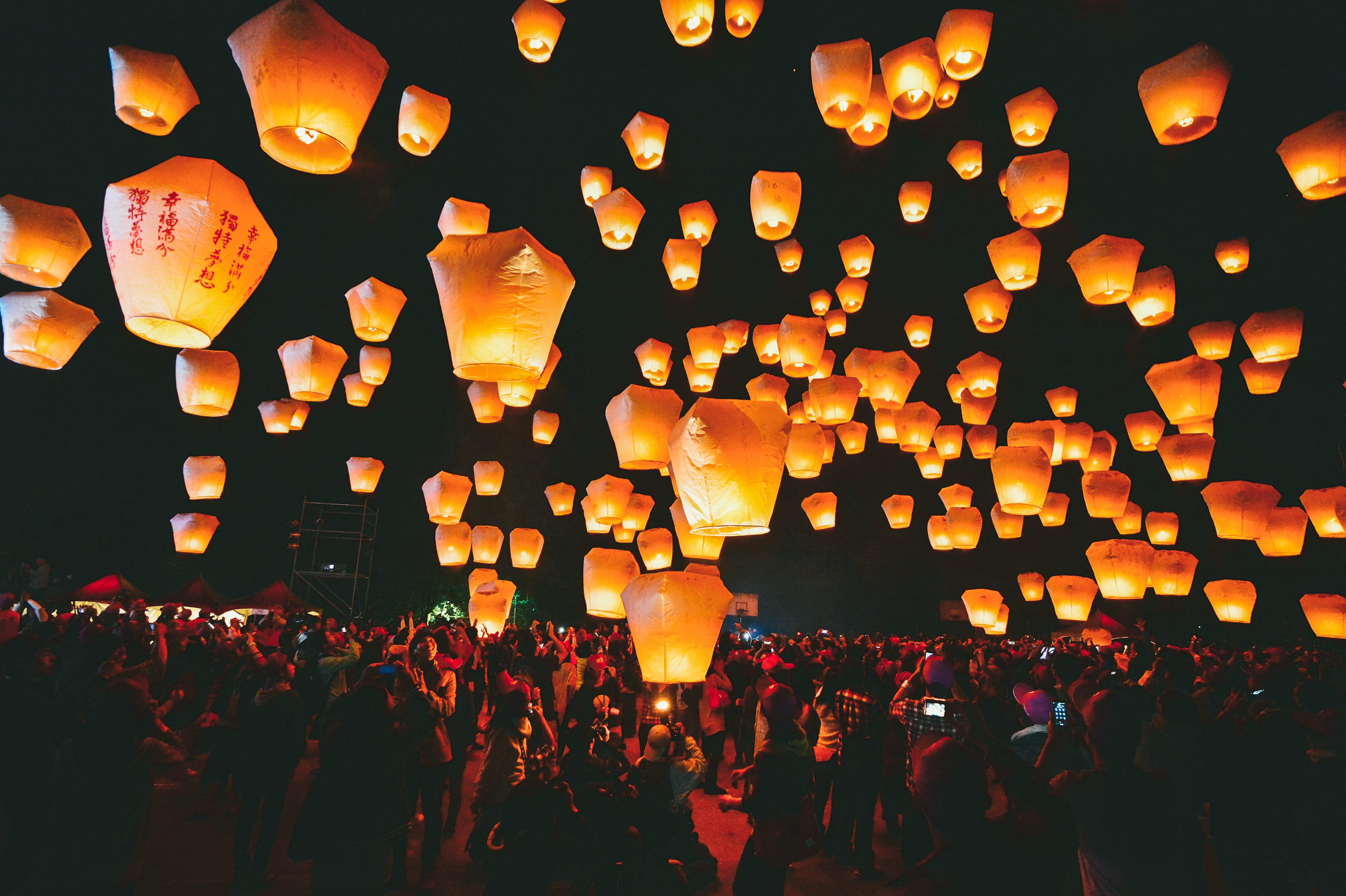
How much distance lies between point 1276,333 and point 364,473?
1321 centimetres

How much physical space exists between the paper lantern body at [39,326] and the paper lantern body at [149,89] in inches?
88.1

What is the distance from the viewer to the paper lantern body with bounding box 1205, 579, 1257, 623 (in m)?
10.4

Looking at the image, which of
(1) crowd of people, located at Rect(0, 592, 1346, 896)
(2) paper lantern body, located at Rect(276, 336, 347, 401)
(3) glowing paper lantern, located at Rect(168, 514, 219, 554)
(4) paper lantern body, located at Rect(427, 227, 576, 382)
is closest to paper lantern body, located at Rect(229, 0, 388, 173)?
(4) paper lantern body, located at Rect(427, 227, 576, 382)

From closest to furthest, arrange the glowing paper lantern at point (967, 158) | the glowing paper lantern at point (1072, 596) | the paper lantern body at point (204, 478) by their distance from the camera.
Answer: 1. the glowing paper lantern at point (967, 158)
2. the paper lantern body at point (204, 478)
3. the glowing paper lantern at point (1072, 596)

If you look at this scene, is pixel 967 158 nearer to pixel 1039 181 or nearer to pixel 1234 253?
pixel 1039 181

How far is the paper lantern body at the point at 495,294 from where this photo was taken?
331cm

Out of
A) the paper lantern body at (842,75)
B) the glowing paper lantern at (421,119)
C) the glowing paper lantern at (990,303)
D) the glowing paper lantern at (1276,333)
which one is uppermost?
the paper lantern body at (842,75)

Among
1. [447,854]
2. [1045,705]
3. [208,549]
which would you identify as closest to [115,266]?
[447,854]

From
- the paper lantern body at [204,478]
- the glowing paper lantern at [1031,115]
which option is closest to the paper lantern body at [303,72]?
the glowing paper lantern at [1031,115]

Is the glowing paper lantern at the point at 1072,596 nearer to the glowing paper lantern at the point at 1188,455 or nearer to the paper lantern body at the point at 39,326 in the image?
the glowing paper lantern at the point at 1188,455

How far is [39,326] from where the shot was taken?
224 inches

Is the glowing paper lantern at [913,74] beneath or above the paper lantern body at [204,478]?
above

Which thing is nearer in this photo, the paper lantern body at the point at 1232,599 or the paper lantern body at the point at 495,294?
the paper lantern body at the point at 495,294

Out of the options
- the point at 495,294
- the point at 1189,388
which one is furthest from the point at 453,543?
the point at 1189,388
